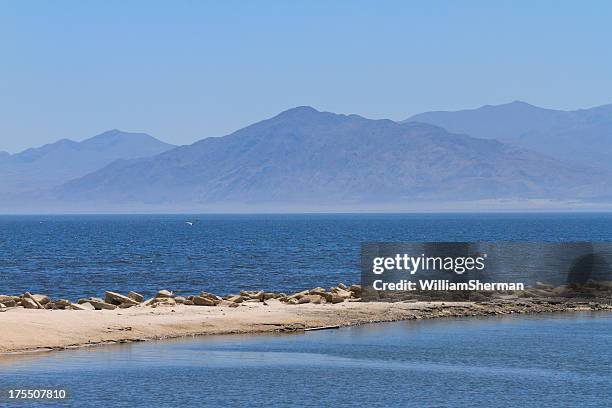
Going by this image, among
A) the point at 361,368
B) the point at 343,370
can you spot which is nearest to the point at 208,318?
the point at 361,368

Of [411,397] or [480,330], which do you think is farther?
[480,330]

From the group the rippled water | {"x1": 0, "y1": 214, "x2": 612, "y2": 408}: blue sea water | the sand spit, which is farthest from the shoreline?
the rippled water

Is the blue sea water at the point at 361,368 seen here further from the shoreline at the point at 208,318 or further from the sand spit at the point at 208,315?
the sand spit at the point at 208,315

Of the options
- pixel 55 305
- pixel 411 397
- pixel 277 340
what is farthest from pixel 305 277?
pixel 411 397

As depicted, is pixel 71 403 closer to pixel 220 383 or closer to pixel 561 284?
pixel 220 383

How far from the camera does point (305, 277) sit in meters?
83.0

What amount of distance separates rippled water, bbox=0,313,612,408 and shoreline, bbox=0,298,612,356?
55.9 inches

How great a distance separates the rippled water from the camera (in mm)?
28766

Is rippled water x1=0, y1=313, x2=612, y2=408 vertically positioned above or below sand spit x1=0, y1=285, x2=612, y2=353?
below

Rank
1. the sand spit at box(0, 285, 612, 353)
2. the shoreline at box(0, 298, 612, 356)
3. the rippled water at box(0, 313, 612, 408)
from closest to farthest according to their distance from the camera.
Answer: the rippled water at box(0, 313, 612, 408), the shoreline at box(0, 298, 612, 356), the sand spit at box(0, 285, 612, 353)

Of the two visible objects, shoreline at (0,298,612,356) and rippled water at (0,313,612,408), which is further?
shoreline at (0,298,612,356)

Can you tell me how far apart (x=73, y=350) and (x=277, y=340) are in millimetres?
7285

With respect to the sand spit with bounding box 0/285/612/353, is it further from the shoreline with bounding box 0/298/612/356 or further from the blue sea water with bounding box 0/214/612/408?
the blue sea water with bounding box 0/214/612/408

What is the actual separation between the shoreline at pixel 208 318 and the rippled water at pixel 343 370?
1.42 m
